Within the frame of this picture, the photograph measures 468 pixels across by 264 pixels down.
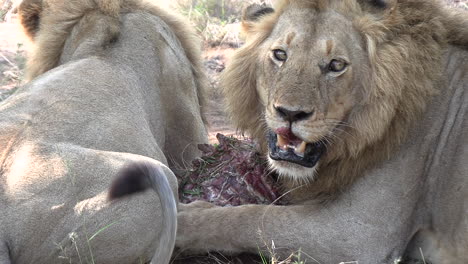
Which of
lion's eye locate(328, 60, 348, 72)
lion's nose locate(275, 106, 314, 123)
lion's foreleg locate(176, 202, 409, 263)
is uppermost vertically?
lion's eye locate(328, 60, 348, 72)

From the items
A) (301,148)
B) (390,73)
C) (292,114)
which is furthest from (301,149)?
(390,73)

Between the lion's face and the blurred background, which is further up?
the lion's face

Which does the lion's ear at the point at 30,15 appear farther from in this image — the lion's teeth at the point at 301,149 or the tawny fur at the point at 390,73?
the lion's teeth at the point at 301,149

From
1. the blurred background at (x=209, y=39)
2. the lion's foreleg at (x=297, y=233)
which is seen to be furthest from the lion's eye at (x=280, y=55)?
the blurred background at (x=209, y=39)

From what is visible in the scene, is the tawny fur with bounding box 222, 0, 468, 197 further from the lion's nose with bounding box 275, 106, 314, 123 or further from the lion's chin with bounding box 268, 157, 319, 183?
the lion's nose with bounding box 275, 106, 314, 123

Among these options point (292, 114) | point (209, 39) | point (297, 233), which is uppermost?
point (292, 114)

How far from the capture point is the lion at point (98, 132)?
3428 mm

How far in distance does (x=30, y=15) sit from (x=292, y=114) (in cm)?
222

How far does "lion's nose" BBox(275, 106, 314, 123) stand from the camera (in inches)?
151

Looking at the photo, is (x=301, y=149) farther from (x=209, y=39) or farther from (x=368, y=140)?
(x=209, y=39)

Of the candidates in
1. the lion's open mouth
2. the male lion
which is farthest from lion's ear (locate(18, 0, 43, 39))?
the lion's open mouth

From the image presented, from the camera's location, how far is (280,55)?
409 centimetres

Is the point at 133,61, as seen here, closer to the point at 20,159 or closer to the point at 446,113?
the point at 20,159

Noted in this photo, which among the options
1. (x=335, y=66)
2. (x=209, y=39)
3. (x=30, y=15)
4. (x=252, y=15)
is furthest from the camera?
(x=209, y=39)
